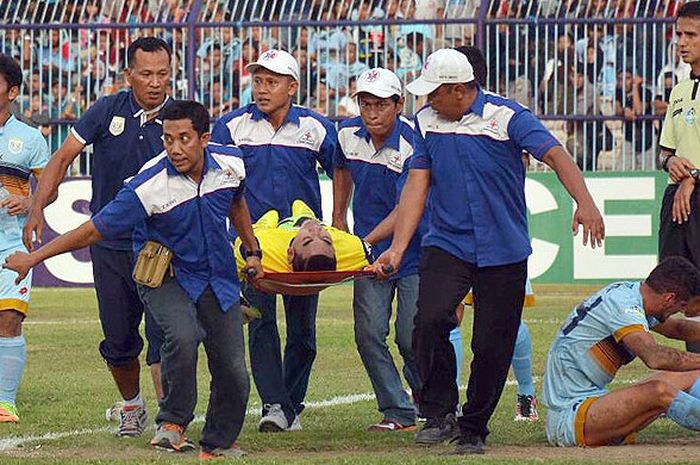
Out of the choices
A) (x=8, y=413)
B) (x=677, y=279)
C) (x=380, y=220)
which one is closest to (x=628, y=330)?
(x=677, y=279)

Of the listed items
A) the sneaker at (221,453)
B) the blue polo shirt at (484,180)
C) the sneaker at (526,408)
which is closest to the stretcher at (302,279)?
the blue polo shirt at (484,180)

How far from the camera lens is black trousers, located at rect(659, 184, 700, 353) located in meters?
11.1

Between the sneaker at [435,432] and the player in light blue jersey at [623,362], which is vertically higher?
the player in light blue jersey at [623,362]

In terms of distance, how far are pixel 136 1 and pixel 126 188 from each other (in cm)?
1505

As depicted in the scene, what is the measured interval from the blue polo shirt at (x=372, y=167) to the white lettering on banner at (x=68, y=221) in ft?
41.1

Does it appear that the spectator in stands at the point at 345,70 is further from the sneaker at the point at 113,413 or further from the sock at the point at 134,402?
the sock at the point at 134,402

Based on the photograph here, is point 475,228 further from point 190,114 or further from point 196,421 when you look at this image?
point 196,421

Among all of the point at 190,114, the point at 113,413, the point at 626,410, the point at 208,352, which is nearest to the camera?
the point at 190,114

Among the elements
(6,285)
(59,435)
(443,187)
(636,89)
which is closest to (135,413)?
(59,435)

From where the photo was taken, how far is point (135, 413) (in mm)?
10250

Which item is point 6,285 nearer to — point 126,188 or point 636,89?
point 126,188

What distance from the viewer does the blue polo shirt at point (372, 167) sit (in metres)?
10.6

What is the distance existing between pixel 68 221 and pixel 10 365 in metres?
12.0

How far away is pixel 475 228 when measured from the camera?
9086 millimetres
